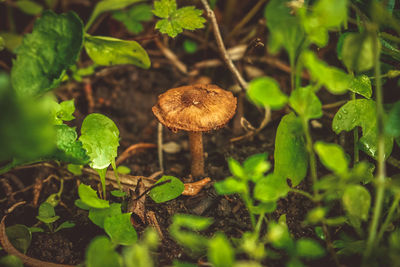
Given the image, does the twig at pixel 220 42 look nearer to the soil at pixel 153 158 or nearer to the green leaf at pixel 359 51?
the soil at pixel 153 158

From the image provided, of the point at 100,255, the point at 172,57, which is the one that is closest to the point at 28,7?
the point at 172,57

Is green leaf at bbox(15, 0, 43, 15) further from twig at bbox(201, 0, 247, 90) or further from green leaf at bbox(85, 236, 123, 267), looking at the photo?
green leaf at bbox(85, 236, 123, 267)

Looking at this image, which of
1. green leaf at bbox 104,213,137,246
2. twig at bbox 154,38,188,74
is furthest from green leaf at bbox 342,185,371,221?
twig at bbox 154,38,188,74

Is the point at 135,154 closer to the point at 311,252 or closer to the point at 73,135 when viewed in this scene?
the point at 73,135

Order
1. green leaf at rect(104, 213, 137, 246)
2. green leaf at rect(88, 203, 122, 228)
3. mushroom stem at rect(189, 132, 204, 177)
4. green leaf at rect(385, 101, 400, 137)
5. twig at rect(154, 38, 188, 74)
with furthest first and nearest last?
1. twig at rect(154, 38, 188, 74)
2. mushroom stem at rect(189, 132, 204, 177)
3. green leaf at rect(88, 203, 122, 228)
4. green leaf at rect(104, 213, 137, 246)
5. green leaf at rect(385, 101, 400, 137)

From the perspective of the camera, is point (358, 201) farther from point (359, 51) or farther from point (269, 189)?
point (359, 51)

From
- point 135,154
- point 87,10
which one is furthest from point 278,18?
point 87,10
